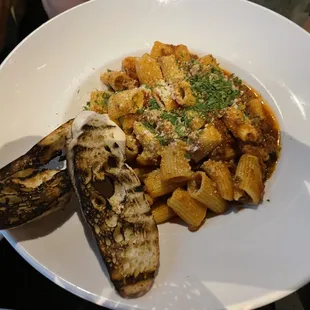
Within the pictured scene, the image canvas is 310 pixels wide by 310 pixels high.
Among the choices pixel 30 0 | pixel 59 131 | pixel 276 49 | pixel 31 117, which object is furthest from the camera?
pixel 30 0

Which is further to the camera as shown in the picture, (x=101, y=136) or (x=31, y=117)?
(x=31, y=117)

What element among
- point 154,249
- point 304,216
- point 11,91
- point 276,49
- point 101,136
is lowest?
point 304,216

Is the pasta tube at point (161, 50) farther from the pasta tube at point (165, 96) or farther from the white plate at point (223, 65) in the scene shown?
the pasta tube at point (165, 96)

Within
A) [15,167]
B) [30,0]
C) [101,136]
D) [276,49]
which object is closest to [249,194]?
[101,136]

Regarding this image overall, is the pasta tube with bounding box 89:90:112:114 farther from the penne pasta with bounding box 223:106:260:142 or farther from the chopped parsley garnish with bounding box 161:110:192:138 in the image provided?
the penne pasta with bounding box 223:106:260:142

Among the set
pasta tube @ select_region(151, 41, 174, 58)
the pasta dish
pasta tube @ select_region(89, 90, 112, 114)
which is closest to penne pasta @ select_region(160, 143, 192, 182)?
the pasta dish

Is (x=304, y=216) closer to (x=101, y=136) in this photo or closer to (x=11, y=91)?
(x=101, y=136)

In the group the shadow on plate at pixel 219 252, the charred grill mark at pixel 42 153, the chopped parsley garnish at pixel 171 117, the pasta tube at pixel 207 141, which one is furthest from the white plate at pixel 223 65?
the chopped parsley garnish at pixel 171 117

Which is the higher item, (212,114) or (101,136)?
(101,136)
